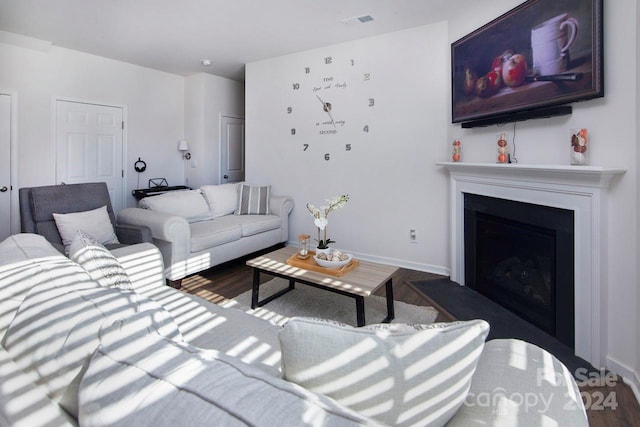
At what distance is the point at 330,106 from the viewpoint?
442 centimetres

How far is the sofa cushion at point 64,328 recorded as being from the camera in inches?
31.4

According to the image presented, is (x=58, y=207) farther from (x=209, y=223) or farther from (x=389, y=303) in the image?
(x=389, y=303)

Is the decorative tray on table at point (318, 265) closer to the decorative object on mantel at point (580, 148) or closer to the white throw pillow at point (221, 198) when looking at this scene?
the decorative object on mantel at point (580, 148)

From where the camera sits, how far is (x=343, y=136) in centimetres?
434

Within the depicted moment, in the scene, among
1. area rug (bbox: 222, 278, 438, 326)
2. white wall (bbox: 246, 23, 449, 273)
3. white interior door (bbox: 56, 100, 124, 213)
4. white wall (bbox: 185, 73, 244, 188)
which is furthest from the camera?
white wall (bbox: 185, 73, 244, 188)

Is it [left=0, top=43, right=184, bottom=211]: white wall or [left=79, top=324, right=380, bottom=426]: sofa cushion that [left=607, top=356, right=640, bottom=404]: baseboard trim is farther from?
[left=0, top=43, right=184, bottom=211]: white wall

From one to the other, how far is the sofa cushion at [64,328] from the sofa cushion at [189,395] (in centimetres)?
12

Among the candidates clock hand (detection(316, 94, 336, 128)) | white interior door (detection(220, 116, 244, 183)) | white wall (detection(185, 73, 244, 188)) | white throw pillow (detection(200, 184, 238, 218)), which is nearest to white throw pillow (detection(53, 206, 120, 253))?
white throw pillow (detection(200, 184, 238, 218))

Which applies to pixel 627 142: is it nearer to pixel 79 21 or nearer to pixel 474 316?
pixel 474 316

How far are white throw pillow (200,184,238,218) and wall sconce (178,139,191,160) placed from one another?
4.89 ft

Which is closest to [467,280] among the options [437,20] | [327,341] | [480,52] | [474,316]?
[474,316]

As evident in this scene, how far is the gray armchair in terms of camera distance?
3014 millimetres

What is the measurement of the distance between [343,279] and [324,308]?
55 cm

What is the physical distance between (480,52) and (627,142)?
4.80 feet
